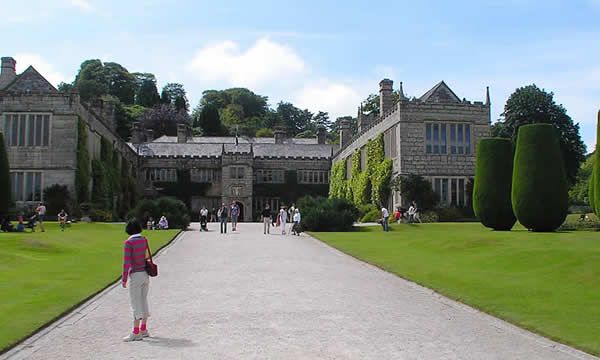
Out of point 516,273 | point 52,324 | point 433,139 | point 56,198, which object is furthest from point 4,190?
point 516,273

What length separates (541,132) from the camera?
24531mm

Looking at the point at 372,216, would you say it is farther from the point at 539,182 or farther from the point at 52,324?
the point at 52,324

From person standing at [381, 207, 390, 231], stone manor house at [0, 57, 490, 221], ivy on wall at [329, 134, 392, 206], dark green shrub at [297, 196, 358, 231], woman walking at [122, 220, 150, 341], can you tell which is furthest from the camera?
ivy on wall at [329, 134, 392, 206]

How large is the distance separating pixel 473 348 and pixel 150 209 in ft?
87.2

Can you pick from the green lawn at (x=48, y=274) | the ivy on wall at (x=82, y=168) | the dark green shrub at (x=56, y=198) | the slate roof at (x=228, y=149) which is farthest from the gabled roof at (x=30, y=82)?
the slate roof at (x=228, y=149)

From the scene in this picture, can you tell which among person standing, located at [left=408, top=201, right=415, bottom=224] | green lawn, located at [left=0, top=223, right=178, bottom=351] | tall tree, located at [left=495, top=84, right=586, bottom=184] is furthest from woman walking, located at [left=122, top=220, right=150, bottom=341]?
tall tree, located at [left=495, top=84, right=586, bottom=184]

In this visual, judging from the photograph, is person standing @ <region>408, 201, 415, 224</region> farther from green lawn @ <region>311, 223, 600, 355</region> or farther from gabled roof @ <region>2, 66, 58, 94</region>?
gabled roof @ <region>2, 66, 58, 94</region>

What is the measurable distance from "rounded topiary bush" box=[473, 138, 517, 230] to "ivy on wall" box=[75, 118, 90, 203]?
942 inches

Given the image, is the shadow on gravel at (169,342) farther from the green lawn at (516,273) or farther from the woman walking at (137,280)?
the green lawn at (516,273)

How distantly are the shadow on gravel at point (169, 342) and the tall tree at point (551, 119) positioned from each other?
43.5 meters

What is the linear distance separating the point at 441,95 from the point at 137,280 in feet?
112

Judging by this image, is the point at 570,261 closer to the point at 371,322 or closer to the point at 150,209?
the point at 371,322

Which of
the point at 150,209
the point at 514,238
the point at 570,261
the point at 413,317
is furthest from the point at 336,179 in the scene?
the point at 413,317

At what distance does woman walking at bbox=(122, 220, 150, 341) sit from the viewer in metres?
7.94
